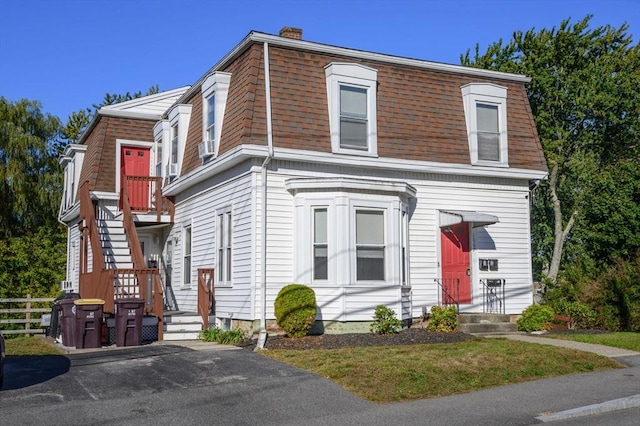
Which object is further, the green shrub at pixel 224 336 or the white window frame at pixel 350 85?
the white window frame at pixel 350 85

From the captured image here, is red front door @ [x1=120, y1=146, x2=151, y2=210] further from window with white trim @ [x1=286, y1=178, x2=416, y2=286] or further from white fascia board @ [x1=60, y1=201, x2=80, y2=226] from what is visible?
window with white trim @ [x1=286, y1=178, x2=416, y2=286]

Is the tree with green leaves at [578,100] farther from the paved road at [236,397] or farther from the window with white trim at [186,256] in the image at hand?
the paved road at [236,397]

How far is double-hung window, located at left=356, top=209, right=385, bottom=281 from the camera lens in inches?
669

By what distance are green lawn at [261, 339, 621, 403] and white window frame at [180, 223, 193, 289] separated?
7234mm

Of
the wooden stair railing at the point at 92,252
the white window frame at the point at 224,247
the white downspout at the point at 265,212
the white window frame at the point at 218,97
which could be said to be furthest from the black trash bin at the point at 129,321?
the white window frame at the point at 218,97

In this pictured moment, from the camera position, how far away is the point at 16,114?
130 feet

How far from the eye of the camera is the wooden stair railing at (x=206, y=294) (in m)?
18.3

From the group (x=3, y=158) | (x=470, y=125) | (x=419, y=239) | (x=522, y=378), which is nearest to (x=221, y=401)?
(x=522, y=378)

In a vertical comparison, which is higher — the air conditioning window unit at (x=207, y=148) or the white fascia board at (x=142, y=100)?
the white fascia board at (x=142, y=100)

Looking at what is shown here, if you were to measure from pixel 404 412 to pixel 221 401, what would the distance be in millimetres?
2694

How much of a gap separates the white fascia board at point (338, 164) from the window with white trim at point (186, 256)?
1.36m

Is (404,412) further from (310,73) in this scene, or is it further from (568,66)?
(568,66)

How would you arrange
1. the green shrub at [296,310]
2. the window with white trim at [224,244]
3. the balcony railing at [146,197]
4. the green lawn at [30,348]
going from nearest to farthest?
the green shrub at [296,310], the green lawn at [30,348], the window with white trim at [224,244], the balcony railing at [146,197]

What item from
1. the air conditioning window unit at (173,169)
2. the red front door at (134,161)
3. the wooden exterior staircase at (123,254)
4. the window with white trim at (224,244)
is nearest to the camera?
the wooden exterior staircase at (123,254)
